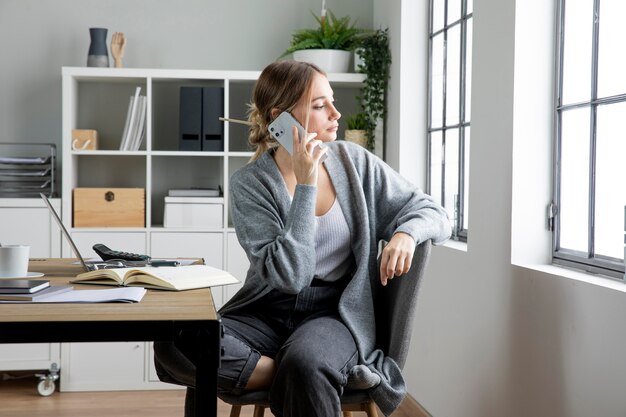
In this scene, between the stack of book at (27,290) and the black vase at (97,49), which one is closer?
the stack of book at (27,290)

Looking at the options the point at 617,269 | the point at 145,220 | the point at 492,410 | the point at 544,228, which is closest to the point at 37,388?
the point at 145,220

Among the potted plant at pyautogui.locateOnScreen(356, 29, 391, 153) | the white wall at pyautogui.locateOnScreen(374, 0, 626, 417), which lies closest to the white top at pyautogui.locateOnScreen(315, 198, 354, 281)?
the white wall at pyautogui.locateOnScreen(374, 0, 626, 417)

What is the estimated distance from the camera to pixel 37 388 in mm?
3969

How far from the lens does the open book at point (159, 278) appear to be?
1889mm

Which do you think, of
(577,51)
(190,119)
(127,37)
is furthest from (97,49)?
(577,51)

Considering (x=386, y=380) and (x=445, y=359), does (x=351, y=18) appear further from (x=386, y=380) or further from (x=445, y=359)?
(x=386, y=380)

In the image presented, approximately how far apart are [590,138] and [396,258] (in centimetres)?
64

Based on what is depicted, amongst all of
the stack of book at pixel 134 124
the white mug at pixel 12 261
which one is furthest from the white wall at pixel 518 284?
the stack of book at pixel 134 124

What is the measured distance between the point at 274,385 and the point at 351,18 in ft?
9.59

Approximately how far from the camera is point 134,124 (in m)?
→ 4.10

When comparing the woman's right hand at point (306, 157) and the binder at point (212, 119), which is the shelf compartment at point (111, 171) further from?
the woman's right hand at point (306, 157)

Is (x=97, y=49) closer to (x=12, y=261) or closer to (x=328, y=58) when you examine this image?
(x=328, y=58)

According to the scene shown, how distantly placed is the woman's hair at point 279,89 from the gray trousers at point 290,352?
47 cm

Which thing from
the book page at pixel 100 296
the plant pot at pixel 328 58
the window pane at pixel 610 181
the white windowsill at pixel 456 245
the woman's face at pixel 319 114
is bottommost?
the book page at pixel 100 296
